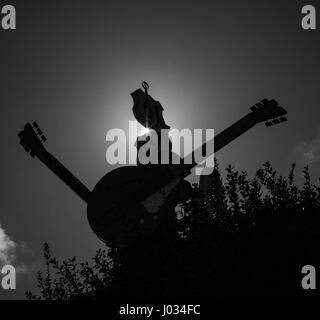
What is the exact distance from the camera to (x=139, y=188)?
10.2 metres

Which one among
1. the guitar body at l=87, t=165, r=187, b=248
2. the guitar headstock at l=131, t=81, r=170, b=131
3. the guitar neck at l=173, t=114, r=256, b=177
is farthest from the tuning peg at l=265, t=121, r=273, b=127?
the guitar body at l=87, t=165, r=187, b=248

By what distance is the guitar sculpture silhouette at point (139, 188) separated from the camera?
9.59 m

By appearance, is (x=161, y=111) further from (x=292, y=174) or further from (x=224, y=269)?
(x=224, y=269)

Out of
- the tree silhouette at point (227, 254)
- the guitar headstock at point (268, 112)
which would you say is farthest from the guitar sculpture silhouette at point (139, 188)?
the tree silhouette at point (227, 254)

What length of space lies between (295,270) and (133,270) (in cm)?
219

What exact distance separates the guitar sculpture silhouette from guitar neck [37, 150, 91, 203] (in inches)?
1.4

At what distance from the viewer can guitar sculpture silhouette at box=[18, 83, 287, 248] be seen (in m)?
9.59

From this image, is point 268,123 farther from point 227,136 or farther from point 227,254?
point 227,254

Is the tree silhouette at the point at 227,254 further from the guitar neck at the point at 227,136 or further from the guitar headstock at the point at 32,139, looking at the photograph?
the guitar headstock at the point at 32,139

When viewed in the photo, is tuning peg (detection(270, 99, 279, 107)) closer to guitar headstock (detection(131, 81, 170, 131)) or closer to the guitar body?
guitar headstock (detection(131, 81, 170, 131))

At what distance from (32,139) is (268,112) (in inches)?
354

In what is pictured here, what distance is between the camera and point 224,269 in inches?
165
